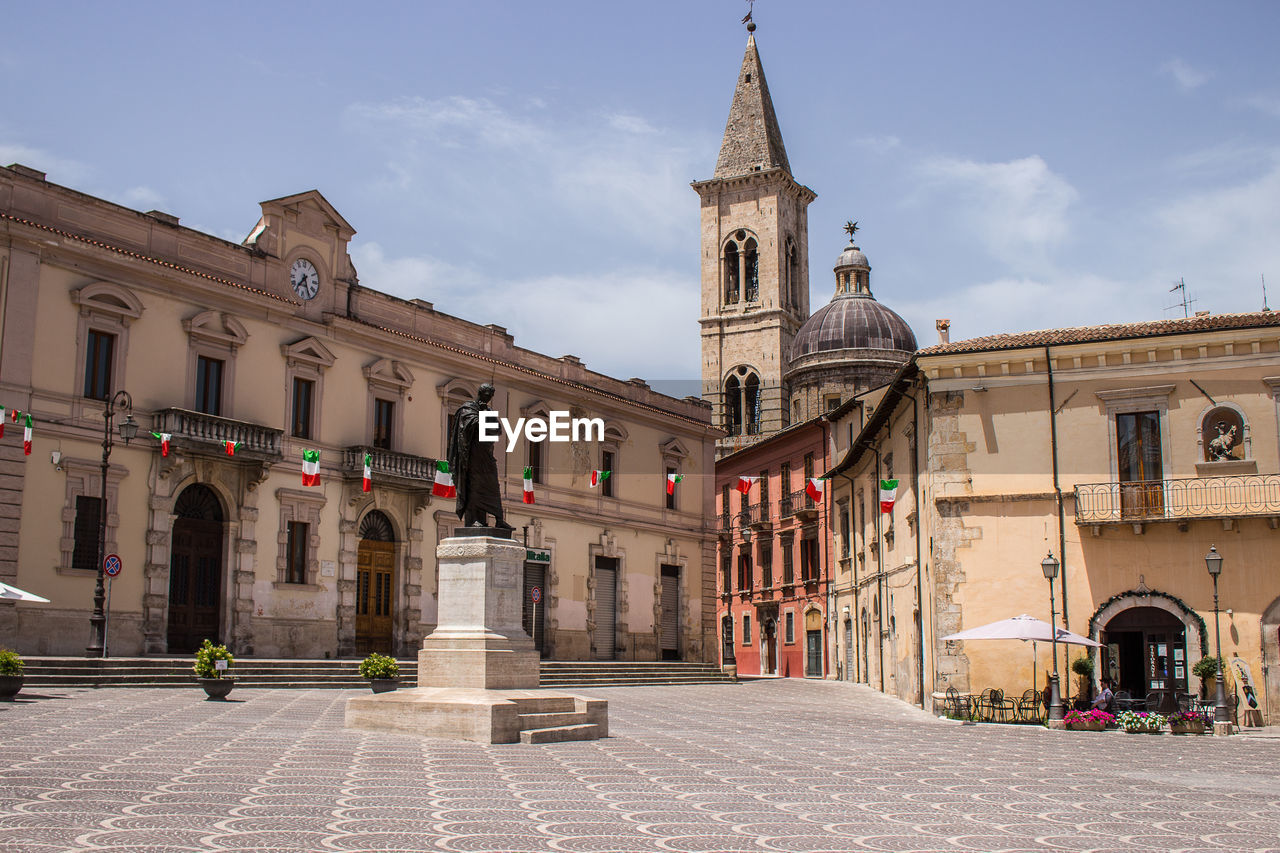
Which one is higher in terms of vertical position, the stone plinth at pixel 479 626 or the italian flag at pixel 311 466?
the italian flag at pixel 311 466

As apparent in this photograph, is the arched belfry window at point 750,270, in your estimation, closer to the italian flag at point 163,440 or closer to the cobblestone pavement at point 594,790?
the italian flag at point 163,440

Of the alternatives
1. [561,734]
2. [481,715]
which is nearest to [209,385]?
[561,734]

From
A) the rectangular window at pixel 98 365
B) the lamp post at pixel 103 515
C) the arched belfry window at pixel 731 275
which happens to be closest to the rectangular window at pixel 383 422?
the lamp post at pixel 103 515

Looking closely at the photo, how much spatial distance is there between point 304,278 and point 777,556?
28.9m

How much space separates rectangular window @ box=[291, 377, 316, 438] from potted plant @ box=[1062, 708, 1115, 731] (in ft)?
65.7

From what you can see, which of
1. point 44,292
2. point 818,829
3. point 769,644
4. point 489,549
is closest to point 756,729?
point 489,549

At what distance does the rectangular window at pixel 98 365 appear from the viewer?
87.6ft

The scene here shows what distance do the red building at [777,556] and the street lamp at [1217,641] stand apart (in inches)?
982

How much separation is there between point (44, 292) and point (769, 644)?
37.4 m

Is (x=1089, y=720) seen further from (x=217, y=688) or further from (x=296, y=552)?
(x=296, y=552)

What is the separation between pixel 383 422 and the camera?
3388cm

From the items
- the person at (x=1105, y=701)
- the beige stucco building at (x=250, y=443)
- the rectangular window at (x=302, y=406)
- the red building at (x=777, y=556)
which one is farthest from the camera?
the red building at (x=777, y=556)

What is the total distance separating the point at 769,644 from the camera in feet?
181

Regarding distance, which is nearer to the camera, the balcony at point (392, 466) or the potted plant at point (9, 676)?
the potted plant at point (9, 676)
